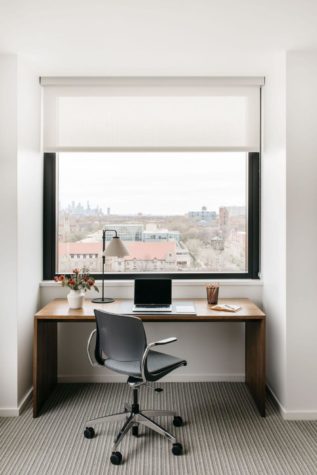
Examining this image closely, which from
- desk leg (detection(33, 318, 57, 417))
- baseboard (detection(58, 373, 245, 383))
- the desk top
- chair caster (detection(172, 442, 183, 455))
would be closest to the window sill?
the desk top

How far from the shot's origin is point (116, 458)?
2377 millimetres

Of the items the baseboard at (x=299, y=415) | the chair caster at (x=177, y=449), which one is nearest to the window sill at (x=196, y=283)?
the baseboard at (x=299, y=415)

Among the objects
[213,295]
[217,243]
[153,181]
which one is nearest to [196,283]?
[213,295]

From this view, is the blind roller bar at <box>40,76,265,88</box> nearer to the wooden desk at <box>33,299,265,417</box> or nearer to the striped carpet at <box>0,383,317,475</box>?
the wooden desk at <box>33,299,265,417</box>

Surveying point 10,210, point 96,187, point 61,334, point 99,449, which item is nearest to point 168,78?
point 96,187

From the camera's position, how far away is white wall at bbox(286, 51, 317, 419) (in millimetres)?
2896

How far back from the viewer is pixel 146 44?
2.82 meters

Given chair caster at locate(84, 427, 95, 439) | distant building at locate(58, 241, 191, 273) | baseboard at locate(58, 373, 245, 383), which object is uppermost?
distant building at locate(58, 241, 191, 273)

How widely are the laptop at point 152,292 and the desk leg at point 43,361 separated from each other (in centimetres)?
74

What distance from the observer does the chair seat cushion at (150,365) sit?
251cm

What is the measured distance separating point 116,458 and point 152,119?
262cm

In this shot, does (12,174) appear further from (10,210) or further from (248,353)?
(248,353)

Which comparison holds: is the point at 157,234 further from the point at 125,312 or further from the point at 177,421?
the point at 177,421

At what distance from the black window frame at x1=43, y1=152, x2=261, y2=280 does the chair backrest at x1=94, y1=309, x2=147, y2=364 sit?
1.07m
